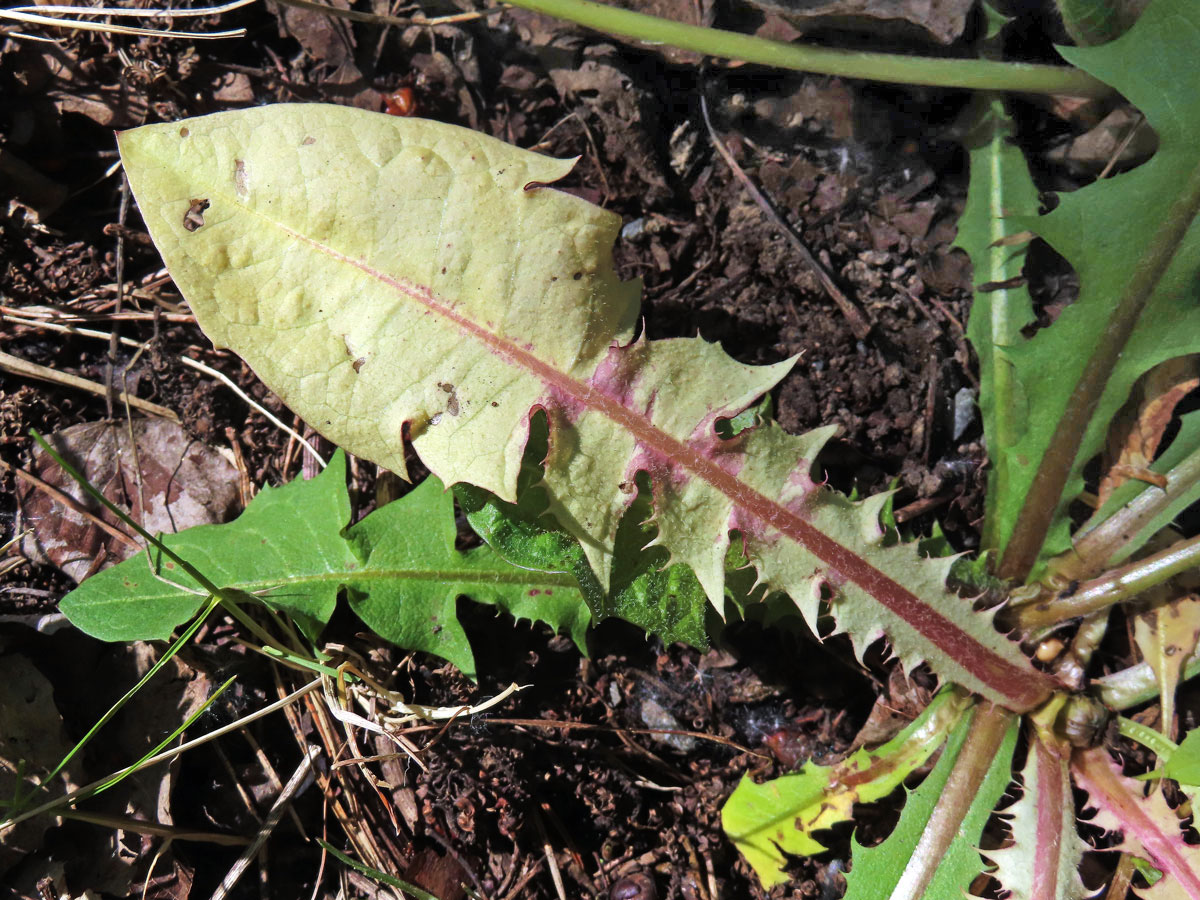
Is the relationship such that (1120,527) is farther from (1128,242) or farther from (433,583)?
(433,583)

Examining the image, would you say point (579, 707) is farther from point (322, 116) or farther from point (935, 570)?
point (322, 116)

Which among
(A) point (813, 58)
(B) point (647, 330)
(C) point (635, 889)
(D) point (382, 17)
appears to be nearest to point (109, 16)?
(D) point (382, 17)

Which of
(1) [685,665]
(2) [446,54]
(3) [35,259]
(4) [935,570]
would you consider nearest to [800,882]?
(1) [685,665]

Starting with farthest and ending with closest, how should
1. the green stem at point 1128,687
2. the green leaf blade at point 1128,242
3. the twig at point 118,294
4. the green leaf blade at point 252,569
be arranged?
the twig at point 118,294
the green stem at point 1128,687
the green leaf blade at point 252,569
the green leaf blade at point 1128,242

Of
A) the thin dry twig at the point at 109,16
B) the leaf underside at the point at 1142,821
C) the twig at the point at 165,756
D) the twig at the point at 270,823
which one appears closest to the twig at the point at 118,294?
the thin dry twig at the point at 109,16

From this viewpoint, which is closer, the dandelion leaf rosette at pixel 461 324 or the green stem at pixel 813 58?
the dandelion leaf rosette at pixel 461 324

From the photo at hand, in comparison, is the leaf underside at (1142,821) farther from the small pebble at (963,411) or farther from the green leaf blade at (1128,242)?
the small pebble at (963,411)

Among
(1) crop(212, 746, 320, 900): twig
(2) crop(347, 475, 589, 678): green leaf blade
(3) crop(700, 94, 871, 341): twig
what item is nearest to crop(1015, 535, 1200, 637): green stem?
(3) crop(700, 94, 871, 341): twig
